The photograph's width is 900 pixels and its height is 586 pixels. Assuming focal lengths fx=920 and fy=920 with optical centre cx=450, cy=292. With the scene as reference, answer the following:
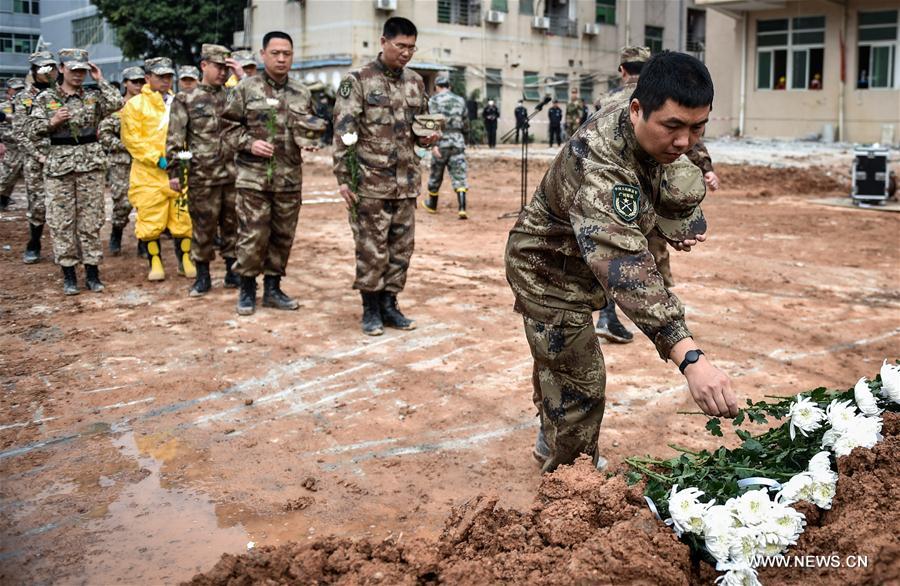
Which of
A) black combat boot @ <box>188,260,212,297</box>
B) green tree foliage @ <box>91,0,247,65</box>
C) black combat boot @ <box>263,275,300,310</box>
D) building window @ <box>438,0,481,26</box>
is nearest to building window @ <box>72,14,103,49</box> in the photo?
green tree foliage @ <box>91,0,247,65</box>

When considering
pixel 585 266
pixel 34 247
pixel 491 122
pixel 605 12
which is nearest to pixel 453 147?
pixel 34 247

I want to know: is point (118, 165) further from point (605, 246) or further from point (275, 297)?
point (605, 246)

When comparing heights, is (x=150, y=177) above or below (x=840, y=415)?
above

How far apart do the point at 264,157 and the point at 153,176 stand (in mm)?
2078

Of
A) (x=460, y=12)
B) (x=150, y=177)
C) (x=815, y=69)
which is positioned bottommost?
(x=150, y=177)

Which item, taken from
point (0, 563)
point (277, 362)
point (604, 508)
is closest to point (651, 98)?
point (604, 508)

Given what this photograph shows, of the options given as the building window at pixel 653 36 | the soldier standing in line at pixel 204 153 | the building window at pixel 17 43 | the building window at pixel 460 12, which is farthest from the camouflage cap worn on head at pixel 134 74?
the building window at pixel 17 43

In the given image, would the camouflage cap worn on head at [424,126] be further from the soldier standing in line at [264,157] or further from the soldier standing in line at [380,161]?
the soldier standing in line at [264,157]

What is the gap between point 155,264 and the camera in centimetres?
880

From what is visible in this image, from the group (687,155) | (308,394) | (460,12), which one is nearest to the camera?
(308,394)

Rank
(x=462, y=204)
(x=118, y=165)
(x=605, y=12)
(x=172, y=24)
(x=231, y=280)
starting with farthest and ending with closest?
(x=605, y=12) → (x=172, y=24) → (x=462, y=204) → (x=118, y=165) → (x=231, y=280)

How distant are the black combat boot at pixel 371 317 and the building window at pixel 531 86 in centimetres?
2924

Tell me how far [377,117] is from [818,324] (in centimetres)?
364

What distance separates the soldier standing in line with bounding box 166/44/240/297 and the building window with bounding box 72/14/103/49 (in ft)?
135
